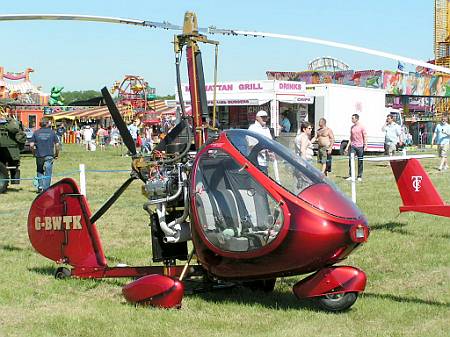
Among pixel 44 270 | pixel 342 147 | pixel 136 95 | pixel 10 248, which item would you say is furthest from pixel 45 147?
pixel 136 95

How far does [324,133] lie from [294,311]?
1203 centimetres

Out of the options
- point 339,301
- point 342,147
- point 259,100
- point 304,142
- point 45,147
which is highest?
point 259,100

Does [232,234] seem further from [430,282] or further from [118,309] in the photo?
[430,282]

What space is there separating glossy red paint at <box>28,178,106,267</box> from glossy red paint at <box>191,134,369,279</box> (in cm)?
168

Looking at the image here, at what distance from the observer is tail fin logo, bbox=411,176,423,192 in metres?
9.15

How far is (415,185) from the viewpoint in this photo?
920 centimetres

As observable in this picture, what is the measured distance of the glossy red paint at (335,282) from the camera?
5.66 metres

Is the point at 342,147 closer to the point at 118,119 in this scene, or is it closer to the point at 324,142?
the point at 324,142

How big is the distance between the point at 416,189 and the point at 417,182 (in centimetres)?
10

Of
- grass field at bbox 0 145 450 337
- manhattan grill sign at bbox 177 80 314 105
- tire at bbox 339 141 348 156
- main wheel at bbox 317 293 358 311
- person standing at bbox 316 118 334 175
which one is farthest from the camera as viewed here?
tire at bbox 339 141 348 156

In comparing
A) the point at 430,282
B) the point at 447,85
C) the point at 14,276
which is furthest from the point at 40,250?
the point at 447,85

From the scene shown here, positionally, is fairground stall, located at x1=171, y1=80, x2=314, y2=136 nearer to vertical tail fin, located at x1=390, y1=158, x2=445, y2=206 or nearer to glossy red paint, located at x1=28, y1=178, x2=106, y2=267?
vertical tail fin, located at x1=390, y1=158, x2=445, y2=206

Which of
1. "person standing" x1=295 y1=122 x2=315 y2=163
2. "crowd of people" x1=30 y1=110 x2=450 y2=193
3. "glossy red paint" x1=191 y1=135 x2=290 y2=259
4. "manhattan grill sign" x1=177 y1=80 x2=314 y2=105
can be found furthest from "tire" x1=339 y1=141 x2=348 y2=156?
"glossy red paint" x1=191 y1=135 x2=290 y2=259

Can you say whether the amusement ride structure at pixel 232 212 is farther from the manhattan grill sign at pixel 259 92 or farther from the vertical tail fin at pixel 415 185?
the manhattan grill sign at pixel 259 92
